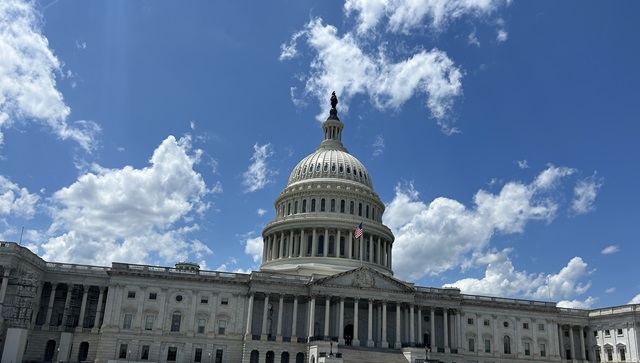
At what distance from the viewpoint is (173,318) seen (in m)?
81.5

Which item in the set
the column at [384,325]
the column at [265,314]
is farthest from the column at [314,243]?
the column at [384,325]

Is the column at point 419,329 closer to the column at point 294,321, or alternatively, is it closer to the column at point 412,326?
the column at point 412,326

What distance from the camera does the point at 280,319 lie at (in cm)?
8300

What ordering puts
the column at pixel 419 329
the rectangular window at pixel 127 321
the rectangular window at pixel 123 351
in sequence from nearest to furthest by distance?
1. the rectangular window at pixel 123 351
2. the rectangular window at pixel 127 321
3. the column at pixel 419 329

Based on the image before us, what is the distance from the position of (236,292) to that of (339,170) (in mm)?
36454

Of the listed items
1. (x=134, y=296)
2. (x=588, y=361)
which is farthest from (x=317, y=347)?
(x=588, y=361)

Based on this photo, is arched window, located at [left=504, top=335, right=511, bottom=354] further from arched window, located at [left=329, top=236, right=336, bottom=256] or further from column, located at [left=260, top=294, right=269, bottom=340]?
column, located at [left=260, top=294, right=269, bottom=340]

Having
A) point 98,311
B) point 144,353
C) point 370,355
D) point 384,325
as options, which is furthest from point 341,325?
point 98,311

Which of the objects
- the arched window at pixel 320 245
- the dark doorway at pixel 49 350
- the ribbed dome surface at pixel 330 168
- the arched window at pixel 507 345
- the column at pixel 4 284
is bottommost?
the dark doorway at pixel 49 350

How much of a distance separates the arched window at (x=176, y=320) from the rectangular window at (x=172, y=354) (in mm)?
2847

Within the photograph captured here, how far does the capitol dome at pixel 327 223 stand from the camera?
9975 cm

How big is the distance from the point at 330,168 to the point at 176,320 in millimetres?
43544

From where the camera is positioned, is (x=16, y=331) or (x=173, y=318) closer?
(x=16, y=331)

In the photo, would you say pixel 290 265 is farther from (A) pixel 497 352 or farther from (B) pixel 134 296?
(A) pixel 497 352
